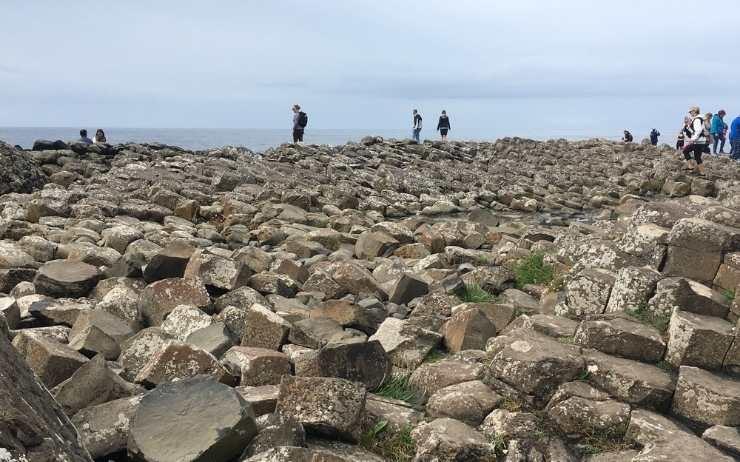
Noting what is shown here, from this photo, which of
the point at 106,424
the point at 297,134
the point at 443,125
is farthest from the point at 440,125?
the point at 106,424

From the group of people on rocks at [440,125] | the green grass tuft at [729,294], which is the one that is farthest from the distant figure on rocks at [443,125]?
the green grass tuft at [729,294]

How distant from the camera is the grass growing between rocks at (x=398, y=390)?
19.2 feet

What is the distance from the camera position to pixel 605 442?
5109mm

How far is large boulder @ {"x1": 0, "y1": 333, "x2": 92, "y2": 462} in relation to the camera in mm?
2918

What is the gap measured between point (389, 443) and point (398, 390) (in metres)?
0.95

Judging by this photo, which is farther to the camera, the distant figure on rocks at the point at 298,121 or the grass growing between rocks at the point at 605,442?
the distant figure on rocks at the point at 298,121

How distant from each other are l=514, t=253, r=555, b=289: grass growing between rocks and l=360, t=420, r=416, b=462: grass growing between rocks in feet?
15.0

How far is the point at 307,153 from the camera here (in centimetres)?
2948

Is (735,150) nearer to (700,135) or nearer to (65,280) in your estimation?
(700,135)

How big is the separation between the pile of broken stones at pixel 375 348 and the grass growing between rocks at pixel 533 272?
117 mm

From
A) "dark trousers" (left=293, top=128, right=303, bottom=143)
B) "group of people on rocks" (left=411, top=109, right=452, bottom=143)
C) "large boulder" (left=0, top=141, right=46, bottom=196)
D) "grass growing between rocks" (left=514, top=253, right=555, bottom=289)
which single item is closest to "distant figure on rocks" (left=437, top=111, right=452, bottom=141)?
"group of people on rocks" (left=411, top=109, right=452, bottom=143)

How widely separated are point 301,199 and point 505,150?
887 inches

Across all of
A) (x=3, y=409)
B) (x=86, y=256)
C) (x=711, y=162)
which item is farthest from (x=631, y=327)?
(x=711, y=162)

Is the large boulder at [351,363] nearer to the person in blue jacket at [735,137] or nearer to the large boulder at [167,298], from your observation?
the large boulder at [167,298]
